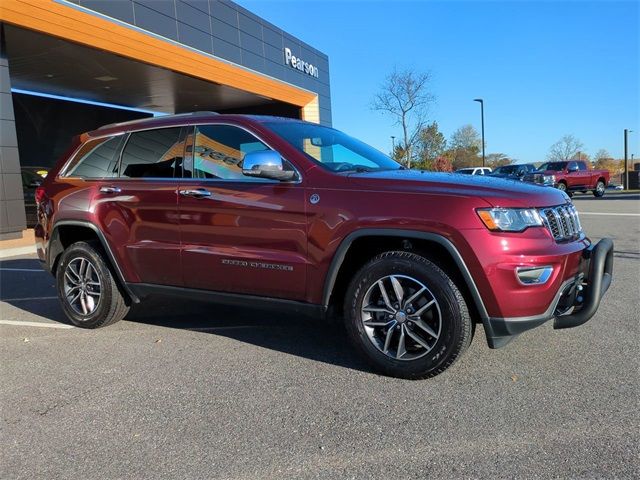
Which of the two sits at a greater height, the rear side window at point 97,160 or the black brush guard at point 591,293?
the rear side window at point 97,160

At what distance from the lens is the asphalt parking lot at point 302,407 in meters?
2.58

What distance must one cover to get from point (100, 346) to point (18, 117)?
18.6 metres

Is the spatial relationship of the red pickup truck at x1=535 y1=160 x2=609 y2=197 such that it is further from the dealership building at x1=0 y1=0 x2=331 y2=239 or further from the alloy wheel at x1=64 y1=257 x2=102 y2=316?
the alloy wheel at x1=64 y1=257 x2=102 y2=316

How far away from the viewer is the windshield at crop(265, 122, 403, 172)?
402 centimetres

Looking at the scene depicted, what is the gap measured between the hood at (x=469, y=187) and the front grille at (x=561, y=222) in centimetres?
5

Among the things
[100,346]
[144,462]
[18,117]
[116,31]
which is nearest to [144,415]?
[144,462]

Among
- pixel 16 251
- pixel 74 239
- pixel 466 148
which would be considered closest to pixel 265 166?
pixel 74 239

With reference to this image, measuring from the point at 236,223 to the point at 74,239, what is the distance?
2283 millimetres

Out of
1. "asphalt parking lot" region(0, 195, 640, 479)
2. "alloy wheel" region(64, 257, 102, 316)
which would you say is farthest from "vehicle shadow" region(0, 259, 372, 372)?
"alloy wheel" region(64, 257, 102, 316)

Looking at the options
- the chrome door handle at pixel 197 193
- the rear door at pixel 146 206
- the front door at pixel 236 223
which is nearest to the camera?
the front door at pixel 236 223

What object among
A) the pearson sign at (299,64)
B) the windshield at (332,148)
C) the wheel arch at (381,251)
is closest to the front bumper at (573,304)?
the wheel arch at (381,251)

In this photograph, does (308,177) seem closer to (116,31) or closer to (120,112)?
(116,31)

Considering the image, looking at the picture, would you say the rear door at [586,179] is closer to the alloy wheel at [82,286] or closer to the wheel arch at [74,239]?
the wheel arch at [74,239]

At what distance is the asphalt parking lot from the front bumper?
0.39m
